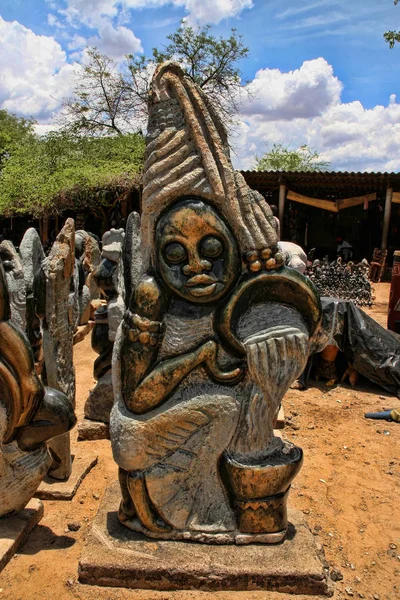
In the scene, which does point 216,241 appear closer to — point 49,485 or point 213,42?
point 49,485

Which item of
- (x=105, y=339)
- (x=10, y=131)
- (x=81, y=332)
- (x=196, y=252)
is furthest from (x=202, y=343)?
(x=10, y=131)

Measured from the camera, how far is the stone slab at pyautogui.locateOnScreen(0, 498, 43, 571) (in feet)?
7.75

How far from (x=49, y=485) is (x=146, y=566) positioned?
1426mm

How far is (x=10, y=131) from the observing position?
23.7 metres

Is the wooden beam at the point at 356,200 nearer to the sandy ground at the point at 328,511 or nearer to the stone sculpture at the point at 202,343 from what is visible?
the sandy ground at the point at 328,511

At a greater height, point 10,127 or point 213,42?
point 213,42

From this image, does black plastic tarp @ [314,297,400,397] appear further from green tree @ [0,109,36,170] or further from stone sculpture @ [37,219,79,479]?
green tree @ [0,109,36,170]

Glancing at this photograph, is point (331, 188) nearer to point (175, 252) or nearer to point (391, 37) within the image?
point (391, 37)

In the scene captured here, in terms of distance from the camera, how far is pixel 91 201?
551 inches

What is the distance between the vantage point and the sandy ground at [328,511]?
2262 millimetres

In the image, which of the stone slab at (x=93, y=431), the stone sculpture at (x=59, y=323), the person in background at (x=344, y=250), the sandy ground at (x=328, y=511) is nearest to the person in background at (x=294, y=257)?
the sandy ground at (x=328, y=511)

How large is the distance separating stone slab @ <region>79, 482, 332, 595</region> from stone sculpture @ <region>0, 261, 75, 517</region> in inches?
19.4

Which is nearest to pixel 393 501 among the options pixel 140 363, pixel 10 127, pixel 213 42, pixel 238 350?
pixel 238 350

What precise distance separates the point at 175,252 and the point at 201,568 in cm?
146
